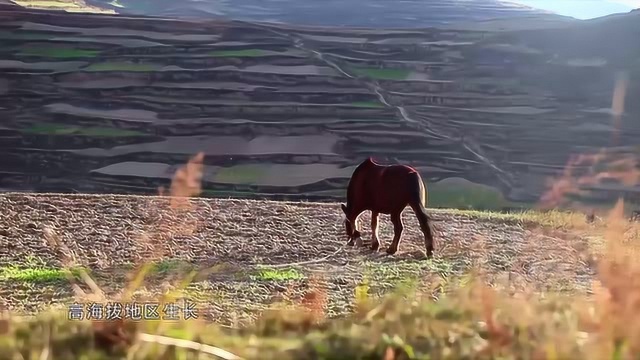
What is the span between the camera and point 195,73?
6.23 feet

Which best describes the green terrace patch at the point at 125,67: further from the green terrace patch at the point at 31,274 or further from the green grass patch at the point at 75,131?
the green terrace patch at the point at 31,274

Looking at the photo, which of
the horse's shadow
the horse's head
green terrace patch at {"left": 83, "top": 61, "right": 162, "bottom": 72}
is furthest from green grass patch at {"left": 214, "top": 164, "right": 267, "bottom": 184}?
the horse's shadow

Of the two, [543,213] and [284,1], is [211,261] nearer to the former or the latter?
[543,213]

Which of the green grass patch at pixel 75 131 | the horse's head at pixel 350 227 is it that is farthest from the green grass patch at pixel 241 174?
the horse's head at pixel 350 227

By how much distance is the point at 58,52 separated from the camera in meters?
1.91

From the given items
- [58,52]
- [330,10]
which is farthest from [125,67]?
[330,10]

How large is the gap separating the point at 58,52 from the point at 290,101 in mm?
690

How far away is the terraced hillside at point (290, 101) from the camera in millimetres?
1745

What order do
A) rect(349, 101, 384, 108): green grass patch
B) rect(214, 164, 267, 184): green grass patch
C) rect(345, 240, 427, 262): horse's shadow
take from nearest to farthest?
1. rect(345, 240, 427, 262): horse's shadow
2. rect(214, 164, 267, 184): green grass patch
3. rect(349, 101, 384, 108): green grass patch

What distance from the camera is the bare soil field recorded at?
0.67 metres

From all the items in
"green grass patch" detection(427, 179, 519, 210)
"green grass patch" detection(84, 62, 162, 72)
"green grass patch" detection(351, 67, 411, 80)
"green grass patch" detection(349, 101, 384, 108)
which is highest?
"green grass patch" detection(351, 67, 411, 80)

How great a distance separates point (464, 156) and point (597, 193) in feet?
1.46

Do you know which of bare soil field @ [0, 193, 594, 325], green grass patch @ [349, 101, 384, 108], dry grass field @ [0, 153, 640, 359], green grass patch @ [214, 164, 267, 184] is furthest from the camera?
green grass patch @ [349, 101, 384, 108]

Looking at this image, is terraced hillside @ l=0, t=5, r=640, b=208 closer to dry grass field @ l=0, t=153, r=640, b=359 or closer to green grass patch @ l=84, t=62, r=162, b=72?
green grass patch @ l=84, t=62, r=162, b=72
